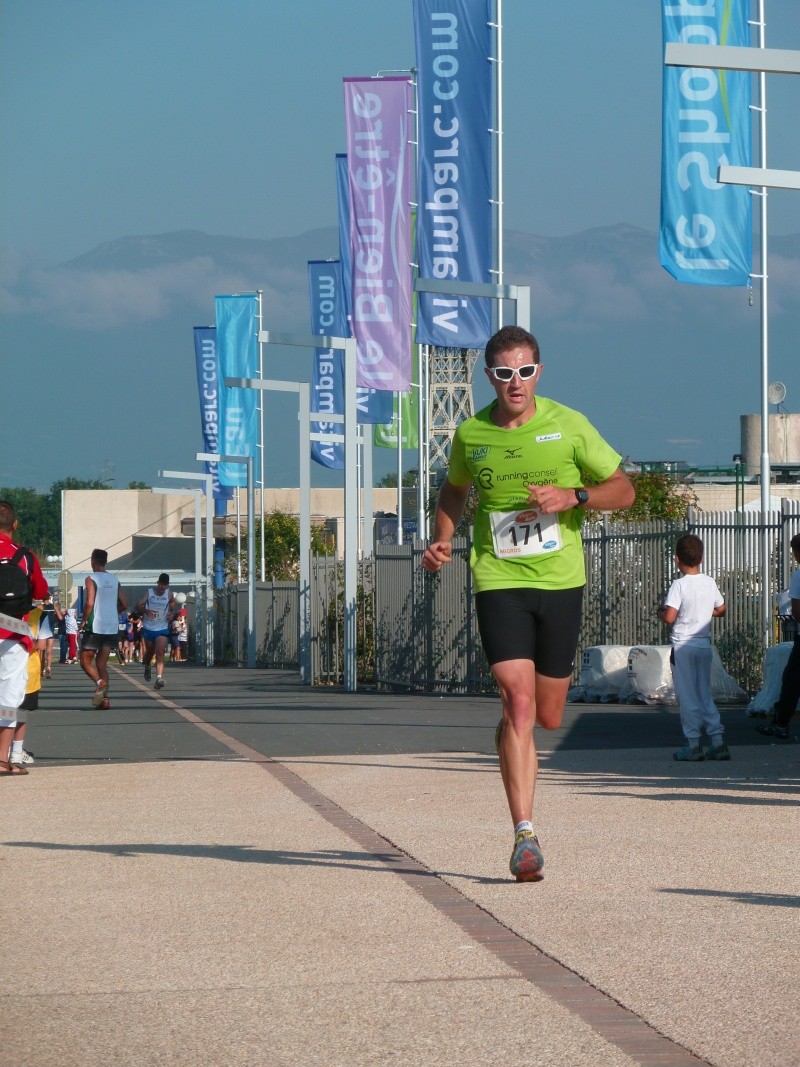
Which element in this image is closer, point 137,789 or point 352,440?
Result: point 137,789

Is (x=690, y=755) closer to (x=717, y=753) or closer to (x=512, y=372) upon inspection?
(x=717, y=753)

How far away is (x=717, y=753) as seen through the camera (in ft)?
40.4

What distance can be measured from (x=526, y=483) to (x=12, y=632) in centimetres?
627

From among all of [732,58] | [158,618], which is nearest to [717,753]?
[732,58]

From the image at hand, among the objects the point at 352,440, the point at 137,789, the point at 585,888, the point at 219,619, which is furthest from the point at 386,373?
the point at 219,619

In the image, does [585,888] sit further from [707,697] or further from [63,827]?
[707,697]

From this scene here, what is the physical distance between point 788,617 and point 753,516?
4.07 metres

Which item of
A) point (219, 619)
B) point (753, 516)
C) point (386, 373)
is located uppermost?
point (386, 373)

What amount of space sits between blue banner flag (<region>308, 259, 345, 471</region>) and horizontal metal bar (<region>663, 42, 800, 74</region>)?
22.6 metres

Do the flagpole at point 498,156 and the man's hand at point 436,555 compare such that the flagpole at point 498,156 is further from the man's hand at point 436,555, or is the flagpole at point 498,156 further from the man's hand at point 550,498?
the man's hand at point 550,498

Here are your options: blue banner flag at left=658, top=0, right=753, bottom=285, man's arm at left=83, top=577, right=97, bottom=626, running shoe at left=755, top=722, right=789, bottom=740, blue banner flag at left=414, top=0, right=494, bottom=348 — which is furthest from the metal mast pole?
man's arm at left=83, top=577, right=97, bottom=626

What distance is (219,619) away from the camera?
176ft

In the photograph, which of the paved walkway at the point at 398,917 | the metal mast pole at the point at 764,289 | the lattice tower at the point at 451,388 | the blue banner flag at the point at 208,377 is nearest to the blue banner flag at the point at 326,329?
the blue banner flag at the point at 208,377

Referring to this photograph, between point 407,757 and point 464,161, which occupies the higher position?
point 464,161
